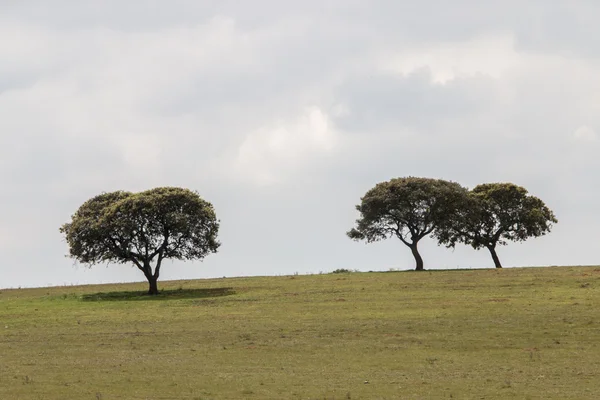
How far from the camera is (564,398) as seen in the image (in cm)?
3066

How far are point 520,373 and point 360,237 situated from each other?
217ft

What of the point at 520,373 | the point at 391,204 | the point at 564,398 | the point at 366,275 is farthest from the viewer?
the point at 391,204

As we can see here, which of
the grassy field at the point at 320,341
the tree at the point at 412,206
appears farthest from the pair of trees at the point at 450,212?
the grassy field at the point at 320,341

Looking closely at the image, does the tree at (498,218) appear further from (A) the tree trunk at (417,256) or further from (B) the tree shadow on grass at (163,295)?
(B) the tree shadow on grass at (163,295)

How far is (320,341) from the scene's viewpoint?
4506 cm

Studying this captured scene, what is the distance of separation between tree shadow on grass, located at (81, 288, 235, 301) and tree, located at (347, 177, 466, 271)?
93.9 ft

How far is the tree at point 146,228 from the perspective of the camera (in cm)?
7512

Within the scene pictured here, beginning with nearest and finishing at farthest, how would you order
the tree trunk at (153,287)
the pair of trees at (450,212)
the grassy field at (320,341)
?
1. the grassy field at (320,341)
2. the tree trunk at (153,287)
3. the pair of trees at (450,212)

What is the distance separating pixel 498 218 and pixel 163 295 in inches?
1780

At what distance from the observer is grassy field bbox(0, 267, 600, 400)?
110ft

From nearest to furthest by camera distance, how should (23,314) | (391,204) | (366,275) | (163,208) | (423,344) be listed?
(423,344) → (23,314) → (163,208) → (366,275) → (391,204)

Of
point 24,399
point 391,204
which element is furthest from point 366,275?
point 24,399

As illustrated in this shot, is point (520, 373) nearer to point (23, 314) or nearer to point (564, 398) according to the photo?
point (564, 398)

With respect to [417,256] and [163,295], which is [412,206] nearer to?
[417,256]
